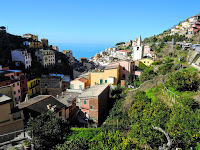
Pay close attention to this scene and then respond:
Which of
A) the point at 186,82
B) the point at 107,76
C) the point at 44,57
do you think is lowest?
the point at 107,76

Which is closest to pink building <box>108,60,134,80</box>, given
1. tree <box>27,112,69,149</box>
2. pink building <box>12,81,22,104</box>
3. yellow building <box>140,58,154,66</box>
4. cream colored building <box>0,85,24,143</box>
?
yellow building <box>140,58,154,66</box>

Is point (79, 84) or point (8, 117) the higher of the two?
point (8, 117)

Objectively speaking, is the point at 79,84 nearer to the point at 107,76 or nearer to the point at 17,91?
the point at 107,76

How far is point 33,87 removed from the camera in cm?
3488

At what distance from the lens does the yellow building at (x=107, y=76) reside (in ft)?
89.1

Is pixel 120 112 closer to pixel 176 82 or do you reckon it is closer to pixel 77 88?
pixel 176 82

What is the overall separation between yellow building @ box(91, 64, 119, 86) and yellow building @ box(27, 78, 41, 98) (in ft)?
53.3

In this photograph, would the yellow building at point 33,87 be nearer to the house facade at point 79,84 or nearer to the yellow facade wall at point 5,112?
the house facade at point 79,84

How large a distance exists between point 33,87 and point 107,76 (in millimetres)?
19842

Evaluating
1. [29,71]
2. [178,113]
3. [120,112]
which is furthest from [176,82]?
[29,71]

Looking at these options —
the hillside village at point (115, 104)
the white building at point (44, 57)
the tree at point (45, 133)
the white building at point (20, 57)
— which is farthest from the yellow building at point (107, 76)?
the white building at point (44, 57)

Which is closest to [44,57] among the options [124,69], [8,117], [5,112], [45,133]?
[124,69]

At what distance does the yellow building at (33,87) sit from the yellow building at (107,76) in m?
16.3

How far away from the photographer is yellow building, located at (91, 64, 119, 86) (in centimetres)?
2716
